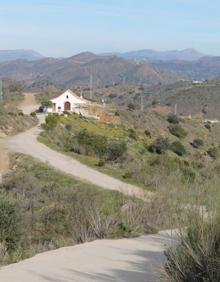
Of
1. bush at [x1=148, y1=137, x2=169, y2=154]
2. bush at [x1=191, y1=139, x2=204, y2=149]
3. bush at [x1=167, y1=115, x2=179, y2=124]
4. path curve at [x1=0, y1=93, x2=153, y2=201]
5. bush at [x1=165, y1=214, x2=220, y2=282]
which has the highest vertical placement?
bush at [x1=165, y1=214, x2=220, y2=282]

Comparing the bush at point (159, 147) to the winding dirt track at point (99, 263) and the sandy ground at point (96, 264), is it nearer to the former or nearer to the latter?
the winding dirt track at point (99, 263)

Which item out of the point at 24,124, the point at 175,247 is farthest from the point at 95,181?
the point at 24,124

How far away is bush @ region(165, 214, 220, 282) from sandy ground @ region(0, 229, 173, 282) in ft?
1.26

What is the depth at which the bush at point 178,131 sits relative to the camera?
7264 centimetres

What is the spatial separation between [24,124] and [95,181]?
2548 centimetres

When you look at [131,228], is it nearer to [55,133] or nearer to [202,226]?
[202,226]

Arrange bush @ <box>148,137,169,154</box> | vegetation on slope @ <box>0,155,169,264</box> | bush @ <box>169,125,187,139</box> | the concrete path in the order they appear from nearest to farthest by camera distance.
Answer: vegetation on slope @ <box>0,155,169,264</box>
the concrete path
bush @ <box>148,137,169,154</box>
bush @ <box>169,125,187,139</box>

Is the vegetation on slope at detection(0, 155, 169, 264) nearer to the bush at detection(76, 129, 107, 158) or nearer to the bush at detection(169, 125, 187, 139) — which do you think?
the bush at detection(76, 129, 107, 158)

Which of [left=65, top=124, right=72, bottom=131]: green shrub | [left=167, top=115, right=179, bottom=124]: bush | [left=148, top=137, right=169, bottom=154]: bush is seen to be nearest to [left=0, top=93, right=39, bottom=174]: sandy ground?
[left=65, top=124, right=72, bottom=131]: green shrub

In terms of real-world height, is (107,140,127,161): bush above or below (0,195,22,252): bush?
below

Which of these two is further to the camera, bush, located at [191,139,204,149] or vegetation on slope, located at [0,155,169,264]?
bush, located at [191,139,204,149]

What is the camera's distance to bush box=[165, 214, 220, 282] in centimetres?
715

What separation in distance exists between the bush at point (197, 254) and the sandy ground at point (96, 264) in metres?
0.38

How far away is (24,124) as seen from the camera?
51062 millimetres
